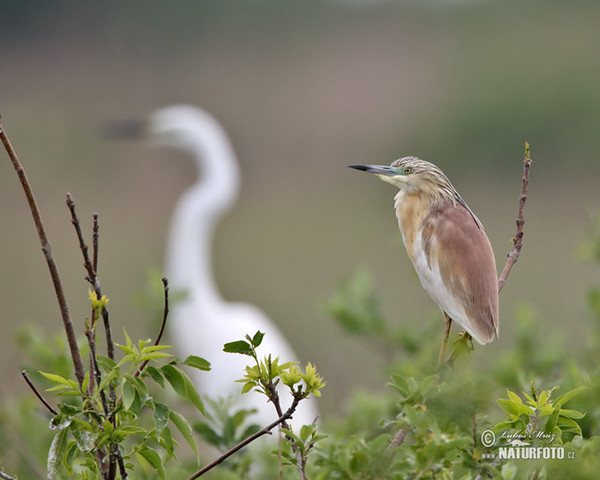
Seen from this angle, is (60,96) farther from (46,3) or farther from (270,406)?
(270,406)

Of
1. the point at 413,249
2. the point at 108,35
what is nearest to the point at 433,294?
the point at 413,249

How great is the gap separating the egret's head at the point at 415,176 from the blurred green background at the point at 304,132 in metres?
4.85

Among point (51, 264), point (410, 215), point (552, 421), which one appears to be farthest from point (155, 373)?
point (552, 421)

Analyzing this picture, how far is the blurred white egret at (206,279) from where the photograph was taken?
3.65 meters

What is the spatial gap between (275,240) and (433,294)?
7793 mm

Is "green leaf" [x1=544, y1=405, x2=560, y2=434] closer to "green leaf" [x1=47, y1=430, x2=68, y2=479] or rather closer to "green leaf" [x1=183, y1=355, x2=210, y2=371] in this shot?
"green leaf" [x1=183, y1=355, x2=210, y2=371]

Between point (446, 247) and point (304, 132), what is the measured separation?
9.38 metres

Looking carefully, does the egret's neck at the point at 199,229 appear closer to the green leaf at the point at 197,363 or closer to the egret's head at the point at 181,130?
the egret's head at the point at 181,130

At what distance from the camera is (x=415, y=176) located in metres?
0.75

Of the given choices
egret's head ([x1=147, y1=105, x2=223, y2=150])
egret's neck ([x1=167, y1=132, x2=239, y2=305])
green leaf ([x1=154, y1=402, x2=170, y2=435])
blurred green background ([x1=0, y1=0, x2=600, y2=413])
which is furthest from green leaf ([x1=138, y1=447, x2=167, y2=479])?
blurred green background ([x1=0, y1=0, x2=600, y2=413])

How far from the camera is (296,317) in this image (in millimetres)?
6516

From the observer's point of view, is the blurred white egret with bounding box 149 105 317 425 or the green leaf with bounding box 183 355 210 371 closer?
the green leaf with bounding box 183 355 210 371

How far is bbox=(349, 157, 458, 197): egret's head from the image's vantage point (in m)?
0.74

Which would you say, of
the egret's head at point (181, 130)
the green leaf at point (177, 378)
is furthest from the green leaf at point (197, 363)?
the egret's head at point (181, 130)
